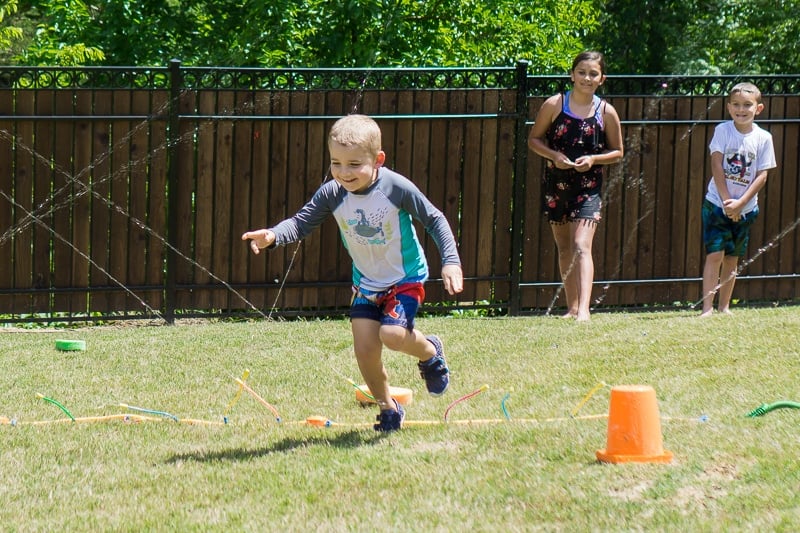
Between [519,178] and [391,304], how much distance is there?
179 inches

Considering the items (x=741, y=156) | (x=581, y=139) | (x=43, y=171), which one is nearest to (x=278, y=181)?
(x=43, y=171)

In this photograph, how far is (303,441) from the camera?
4.89 meters

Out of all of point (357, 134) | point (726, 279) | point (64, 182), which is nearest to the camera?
point (357, 134)

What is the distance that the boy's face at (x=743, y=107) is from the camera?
826 cm

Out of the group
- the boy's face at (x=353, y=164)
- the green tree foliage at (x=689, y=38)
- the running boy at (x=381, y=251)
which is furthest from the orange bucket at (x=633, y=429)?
the green tree foliage at (x=689, y=38)

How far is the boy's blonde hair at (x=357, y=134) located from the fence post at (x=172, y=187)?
429 centimetres

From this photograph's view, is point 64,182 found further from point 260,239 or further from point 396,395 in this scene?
point 260,239

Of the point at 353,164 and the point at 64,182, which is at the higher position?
the point at 353,164

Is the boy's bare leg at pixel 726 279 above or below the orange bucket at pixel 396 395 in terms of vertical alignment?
above

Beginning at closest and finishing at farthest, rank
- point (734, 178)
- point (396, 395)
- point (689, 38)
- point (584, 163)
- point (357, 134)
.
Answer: point (357, 134) < point (396, 395) < point (584, 163) < point (734, 178) < point (689, 38)

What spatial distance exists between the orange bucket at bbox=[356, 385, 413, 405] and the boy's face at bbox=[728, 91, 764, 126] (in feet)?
12.6

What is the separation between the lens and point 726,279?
8.73 metres

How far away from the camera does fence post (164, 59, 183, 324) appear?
870cm

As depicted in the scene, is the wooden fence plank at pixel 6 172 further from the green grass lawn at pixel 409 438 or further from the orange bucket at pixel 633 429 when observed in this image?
the orange bucket at pixel 633 429
